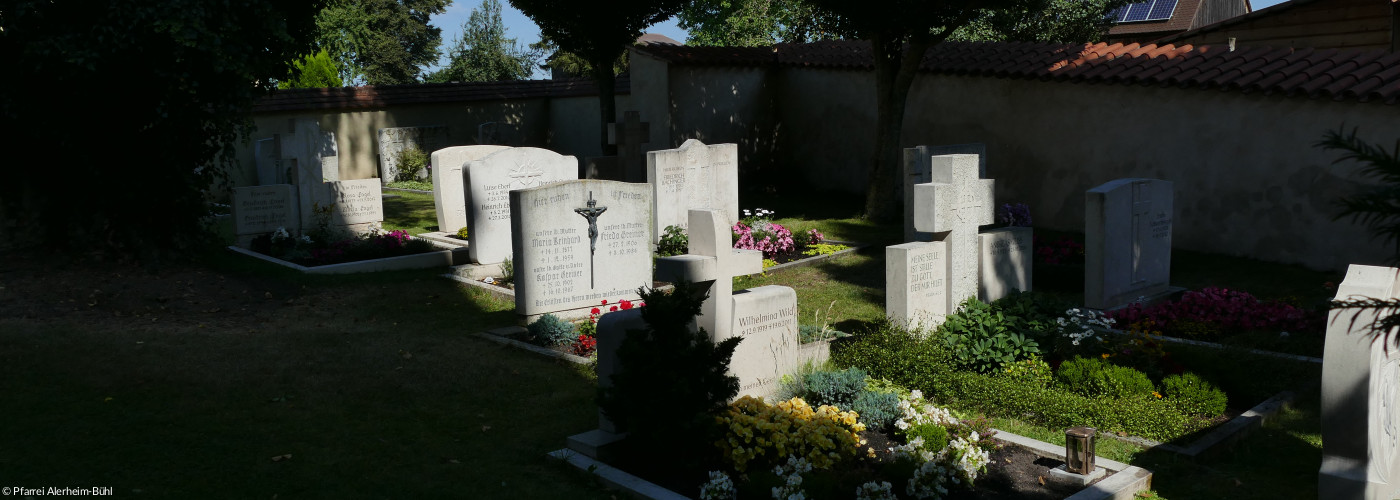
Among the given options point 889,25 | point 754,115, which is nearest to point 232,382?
point 889,25

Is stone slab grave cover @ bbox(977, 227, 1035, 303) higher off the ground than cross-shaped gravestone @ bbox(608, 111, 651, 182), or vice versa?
cross-shaped gravestone @ bbox(608, 111, 651, 182)

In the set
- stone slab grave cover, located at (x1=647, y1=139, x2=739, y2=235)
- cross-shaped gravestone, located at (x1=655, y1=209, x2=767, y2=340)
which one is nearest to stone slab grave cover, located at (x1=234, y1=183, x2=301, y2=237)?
stone slab grave cover, located at (x1=647, y1=139, x2=739, y2=235)

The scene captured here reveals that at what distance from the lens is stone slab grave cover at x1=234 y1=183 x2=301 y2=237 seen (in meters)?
14.2

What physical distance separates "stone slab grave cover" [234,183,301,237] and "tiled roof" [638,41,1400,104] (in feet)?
34.7

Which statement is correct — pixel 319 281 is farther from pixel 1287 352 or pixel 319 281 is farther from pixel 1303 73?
pixel 1303 73

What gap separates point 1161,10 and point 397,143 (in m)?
22.6

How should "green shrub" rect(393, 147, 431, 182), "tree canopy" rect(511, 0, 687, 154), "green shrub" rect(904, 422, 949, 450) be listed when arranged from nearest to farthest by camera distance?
"green shrub" rect(904, 422, 949, 450) < "tree canopy" rect(511, 0, 687, 154) < "green shrub" rect(393, 147, 431, 182)

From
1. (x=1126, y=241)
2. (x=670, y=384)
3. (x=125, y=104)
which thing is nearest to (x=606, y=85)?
(x=125, y=104)

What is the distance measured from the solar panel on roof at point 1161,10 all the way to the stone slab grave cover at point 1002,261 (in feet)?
78.3

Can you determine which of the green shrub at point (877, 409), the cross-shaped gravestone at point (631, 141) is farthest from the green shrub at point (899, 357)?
the cross-shaped gravestone at point (631, 141)

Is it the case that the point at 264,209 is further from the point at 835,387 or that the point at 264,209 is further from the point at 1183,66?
the point at 1183,66

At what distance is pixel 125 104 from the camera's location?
37.6 ft

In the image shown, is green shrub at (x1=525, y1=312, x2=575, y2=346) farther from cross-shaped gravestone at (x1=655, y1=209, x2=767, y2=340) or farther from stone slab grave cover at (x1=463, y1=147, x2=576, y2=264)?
stone slab grave cover at (x1=463, y1=147, x2=576, y2=264)

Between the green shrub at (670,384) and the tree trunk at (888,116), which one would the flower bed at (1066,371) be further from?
the tree trunk at (888,116)
